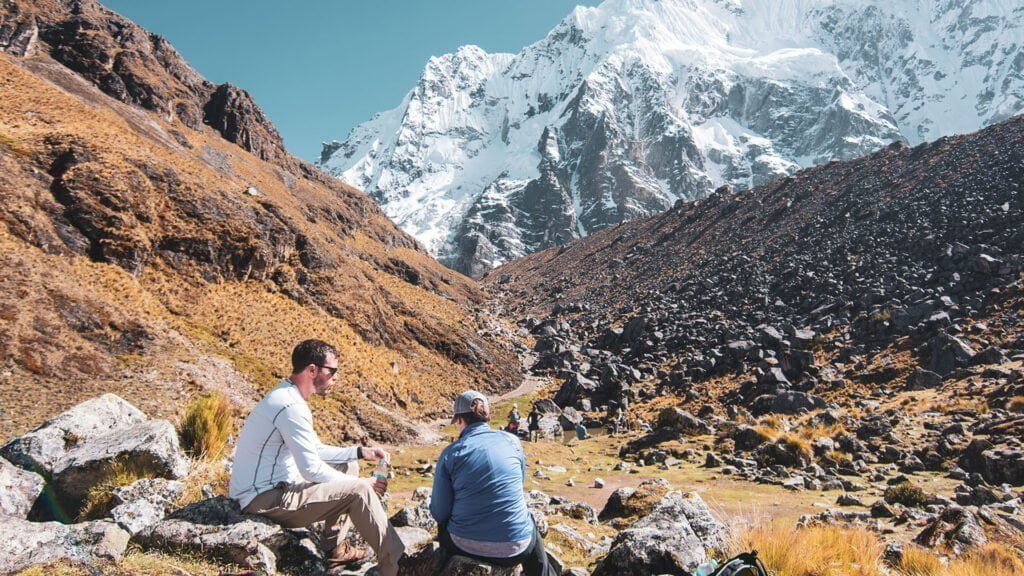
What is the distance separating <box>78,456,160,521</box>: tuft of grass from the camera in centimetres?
611

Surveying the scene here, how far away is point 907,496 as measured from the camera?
36.5ft

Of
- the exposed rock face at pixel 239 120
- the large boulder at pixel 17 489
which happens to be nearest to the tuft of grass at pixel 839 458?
the large boulder at pixel 17 489

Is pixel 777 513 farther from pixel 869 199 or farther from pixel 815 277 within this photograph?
pixel 869 199

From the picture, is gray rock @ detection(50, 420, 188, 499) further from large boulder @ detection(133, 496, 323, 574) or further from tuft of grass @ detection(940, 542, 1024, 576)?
tuft of grass @ detection(940, 542, 1024, 576)

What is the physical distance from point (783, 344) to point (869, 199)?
119 ft

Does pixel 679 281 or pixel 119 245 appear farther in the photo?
pixel 679 281

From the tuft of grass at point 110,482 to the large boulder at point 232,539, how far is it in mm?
1148

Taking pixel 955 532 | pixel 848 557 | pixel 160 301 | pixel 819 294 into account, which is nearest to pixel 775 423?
pixel 955 532

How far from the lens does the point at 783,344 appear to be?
33156 millimetres

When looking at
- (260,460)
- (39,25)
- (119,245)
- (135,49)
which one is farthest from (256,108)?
(260,460)

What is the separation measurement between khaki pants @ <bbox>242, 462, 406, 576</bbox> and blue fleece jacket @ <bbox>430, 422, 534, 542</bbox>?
818mm

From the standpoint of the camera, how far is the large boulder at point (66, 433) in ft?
21.7

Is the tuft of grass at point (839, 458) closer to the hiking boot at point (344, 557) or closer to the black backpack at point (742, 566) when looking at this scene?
the black backpack at point (742, 566)

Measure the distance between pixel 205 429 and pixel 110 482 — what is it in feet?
6.03
